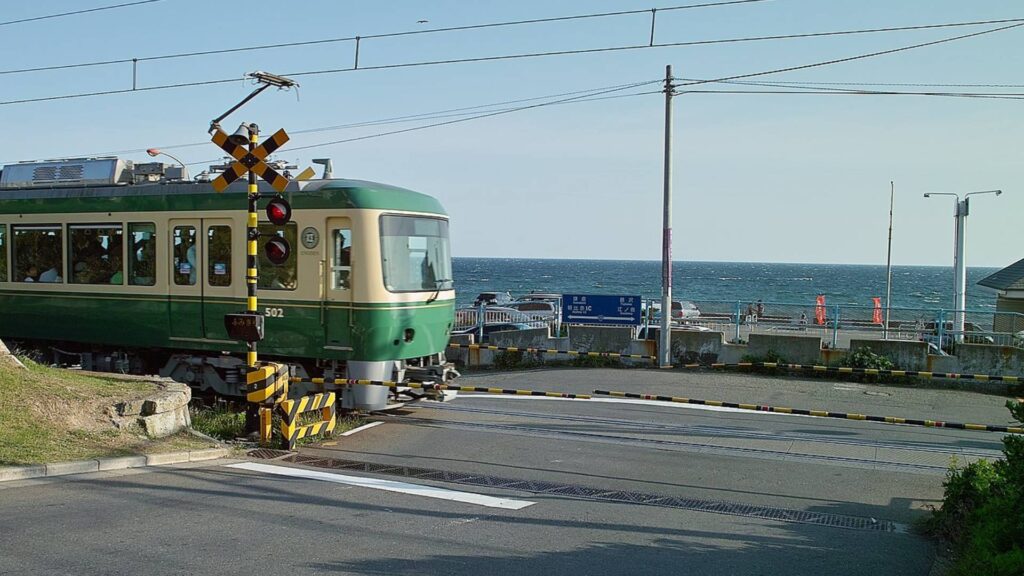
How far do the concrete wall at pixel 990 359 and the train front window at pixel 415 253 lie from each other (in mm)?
10420

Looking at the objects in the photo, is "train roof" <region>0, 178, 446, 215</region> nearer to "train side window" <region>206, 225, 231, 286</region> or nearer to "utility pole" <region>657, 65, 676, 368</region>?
"train side window" <region>206, 225, 231, 286</region>

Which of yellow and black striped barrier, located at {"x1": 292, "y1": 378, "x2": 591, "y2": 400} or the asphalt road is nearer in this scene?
the asphalt road

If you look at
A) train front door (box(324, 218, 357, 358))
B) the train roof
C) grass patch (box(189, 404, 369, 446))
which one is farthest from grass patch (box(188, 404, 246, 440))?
the train roof

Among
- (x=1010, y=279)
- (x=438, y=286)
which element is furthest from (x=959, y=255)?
(x=438, y=286)

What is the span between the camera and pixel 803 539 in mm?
7625

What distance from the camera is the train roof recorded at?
494 inches

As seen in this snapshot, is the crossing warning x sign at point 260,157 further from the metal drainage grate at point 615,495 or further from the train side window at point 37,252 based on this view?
the train side window at point 37,252

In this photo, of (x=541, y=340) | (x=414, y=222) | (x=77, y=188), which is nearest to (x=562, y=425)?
(x=414, y=222)

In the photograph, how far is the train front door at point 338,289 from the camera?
12.5 meters

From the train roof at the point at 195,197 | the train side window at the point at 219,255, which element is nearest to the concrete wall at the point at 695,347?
the train roof at the point at 195,197

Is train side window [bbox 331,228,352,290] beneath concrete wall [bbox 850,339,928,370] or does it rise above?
above

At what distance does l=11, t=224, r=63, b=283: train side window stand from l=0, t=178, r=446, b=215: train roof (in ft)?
1.11

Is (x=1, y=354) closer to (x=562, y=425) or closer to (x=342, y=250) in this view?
(x=342, y=250)

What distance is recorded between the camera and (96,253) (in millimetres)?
14570
